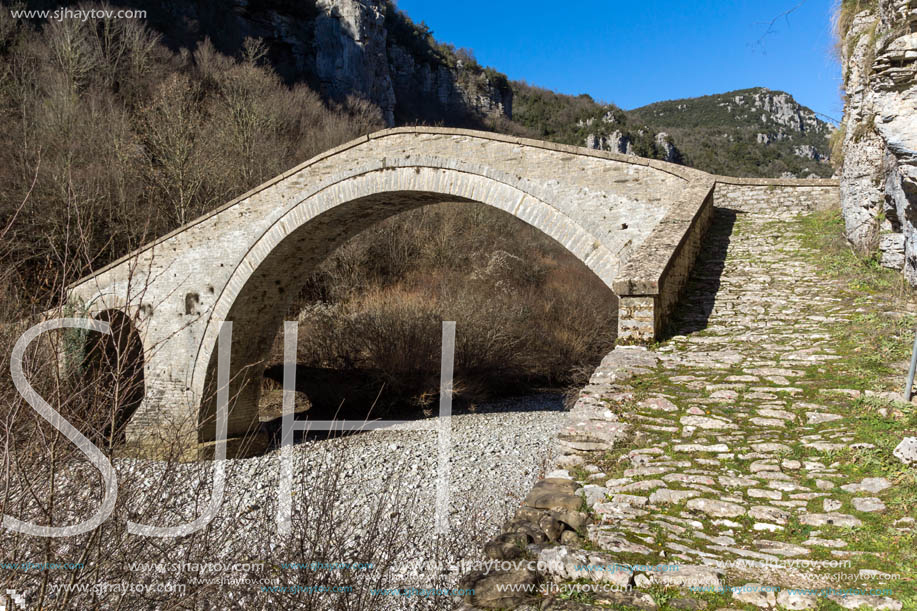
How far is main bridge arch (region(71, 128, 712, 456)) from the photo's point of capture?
21.2ft

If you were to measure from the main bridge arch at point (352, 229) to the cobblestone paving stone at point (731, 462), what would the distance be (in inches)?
28.2

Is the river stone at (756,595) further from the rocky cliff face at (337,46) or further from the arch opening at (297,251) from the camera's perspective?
the rocky cliff face at (337,46)

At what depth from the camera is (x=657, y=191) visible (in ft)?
21.5

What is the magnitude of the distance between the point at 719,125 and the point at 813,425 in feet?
133

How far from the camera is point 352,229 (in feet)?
31.7

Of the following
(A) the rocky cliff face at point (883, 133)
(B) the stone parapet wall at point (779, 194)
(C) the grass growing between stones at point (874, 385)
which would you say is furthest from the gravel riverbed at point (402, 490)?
(B) the stone parapet wall at point (779, 194)

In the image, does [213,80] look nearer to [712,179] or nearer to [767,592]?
[712,179]

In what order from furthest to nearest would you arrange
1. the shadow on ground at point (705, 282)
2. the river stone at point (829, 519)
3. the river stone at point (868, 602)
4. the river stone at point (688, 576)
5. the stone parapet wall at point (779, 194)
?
the stone parapet wall at point (779, 194) → the shadow on ground at point (705, 282) → the river stone at point (829, 519) → the river stone at point (688, 576) → the river stone at point (868, 602)

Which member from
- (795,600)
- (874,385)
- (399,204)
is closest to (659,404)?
(874,385)

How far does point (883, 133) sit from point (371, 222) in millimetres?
7070

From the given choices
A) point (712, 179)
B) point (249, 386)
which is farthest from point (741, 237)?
point (249, 386)

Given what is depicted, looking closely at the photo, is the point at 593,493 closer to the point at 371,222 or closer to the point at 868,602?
the point at 868,602

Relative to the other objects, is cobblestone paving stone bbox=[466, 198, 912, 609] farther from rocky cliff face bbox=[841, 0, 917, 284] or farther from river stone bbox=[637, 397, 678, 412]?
rocky cliff face bbox=[841, 0, 917, 284]

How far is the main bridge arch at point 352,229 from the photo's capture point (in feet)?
21.2
